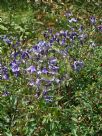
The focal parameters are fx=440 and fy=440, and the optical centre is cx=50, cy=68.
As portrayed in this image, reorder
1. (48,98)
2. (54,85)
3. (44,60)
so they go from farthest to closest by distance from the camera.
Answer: (44,60), (54,85), (48,98)

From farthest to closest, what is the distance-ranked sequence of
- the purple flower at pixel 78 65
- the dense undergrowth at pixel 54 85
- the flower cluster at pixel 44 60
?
the purple flower at pixel 78 65 < the flower cluster at pixel 44 60 < the dense undergrowth at pixel 54 85

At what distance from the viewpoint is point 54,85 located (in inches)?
201

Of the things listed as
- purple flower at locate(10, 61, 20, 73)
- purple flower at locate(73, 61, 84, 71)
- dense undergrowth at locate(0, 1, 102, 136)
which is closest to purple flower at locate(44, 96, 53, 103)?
dense undergrowth at locate(0, 1, 102, 136)

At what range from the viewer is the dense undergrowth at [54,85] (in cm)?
471

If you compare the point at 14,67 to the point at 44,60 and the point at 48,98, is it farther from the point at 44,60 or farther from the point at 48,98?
the point at 48,98

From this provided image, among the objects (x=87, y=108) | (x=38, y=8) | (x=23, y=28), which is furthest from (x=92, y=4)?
(x=87, y=108)

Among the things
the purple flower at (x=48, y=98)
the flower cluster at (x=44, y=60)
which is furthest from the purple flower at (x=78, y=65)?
the purple flower at (x=48, y=98)

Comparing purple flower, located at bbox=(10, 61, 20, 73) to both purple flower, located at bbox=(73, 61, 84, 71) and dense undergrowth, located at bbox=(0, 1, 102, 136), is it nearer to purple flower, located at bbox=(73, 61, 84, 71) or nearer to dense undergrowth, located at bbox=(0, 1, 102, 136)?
dense undergrowth, located at bbox=(0, 1, 102, 136)

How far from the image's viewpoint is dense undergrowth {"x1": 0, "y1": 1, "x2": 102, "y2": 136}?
471 cm

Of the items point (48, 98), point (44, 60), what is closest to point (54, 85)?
point (48, 98)

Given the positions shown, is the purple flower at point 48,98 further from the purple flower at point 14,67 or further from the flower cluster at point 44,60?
the purple flower at point 14,67

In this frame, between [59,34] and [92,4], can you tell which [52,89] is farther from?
[92,4]

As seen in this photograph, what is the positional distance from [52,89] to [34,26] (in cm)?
274

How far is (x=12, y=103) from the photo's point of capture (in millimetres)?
4809
